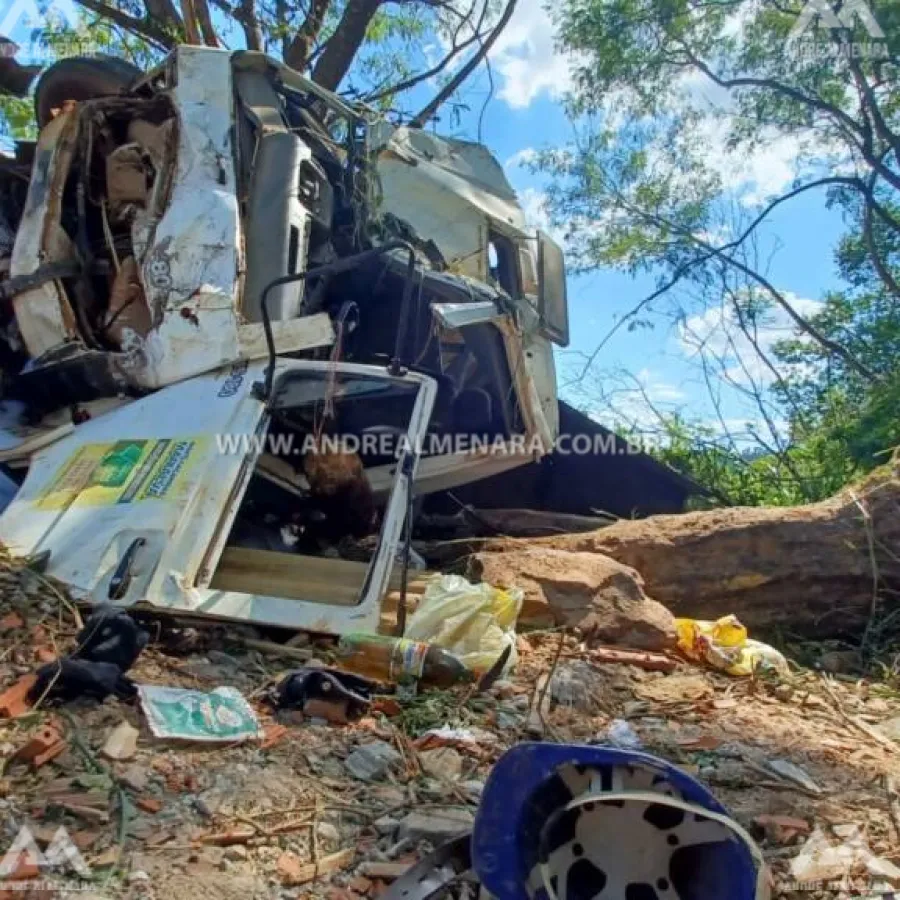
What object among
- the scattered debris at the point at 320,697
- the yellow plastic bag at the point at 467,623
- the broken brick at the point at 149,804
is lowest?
the broken brick at the point at 149,804

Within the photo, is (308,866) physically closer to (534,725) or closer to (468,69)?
(534,725)

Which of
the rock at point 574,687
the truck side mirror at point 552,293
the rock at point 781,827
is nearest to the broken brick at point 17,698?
the rock at point 574,687

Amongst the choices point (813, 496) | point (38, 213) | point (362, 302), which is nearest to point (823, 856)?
point (362, 302)

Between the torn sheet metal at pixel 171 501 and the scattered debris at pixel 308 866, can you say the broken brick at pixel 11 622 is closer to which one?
the torn sheet metal at pixel 171 501

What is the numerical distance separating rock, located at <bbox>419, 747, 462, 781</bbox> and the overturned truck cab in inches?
30.8

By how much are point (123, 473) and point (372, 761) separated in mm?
1700

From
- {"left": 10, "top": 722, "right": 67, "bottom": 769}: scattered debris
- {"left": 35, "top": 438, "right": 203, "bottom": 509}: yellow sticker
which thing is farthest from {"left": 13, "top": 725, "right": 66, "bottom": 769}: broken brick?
{"left": 35, "top": 438, "right": 203, "bottom": 509}: yellow sticker

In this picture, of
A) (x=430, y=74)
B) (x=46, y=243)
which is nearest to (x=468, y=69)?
(x=430, y=74)

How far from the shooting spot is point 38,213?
4598 mm

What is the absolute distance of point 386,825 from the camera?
2.16 metres

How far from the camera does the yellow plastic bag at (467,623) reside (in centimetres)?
328

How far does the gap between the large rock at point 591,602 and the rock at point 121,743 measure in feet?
6.07

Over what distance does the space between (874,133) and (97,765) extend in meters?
9.42

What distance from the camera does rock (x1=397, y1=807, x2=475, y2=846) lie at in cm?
207
